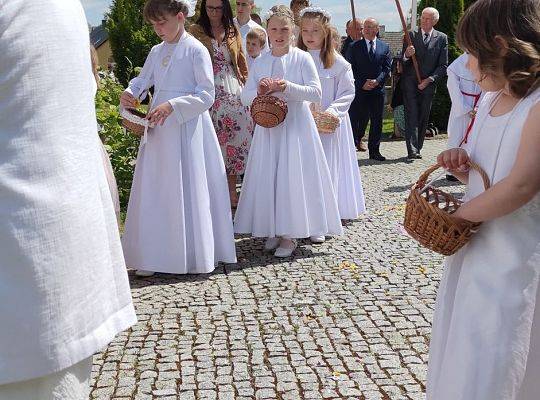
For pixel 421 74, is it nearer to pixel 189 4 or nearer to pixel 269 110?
pixel 269 110

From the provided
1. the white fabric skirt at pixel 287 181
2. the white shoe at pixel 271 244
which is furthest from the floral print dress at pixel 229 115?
the white shoe at pixel 271 244

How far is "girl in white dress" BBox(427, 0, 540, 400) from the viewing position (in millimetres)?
2268

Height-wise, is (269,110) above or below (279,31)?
below

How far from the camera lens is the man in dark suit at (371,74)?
12.6 meters

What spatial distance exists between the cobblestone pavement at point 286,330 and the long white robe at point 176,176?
214mm

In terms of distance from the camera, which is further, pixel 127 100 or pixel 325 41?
pixel 325 41

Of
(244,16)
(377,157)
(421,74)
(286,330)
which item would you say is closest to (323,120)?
(244,16)

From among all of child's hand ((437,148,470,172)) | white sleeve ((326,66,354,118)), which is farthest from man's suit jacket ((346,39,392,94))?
child's hand ((437,148,470,172))

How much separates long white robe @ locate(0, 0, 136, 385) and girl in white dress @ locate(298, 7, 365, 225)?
4990 millimetres

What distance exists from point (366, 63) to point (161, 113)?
7868 mm

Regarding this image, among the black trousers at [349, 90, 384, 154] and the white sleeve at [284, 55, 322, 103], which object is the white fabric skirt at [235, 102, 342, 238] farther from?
the black trousers at [349, 90, 384, 154]

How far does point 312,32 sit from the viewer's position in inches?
272

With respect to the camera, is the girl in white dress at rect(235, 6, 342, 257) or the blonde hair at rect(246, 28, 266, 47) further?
the blonde hair at rect(246, 28, 266, 47)

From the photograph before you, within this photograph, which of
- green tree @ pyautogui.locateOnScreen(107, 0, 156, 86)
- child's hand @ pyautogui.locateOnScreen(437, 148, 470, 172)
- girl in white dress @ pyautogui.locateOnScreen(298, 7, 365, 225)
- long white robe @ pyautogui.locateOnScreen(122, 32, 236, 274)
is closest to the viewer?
child's hand @ pyautogui.locateOnScreen(437, 148, 470, 172)
